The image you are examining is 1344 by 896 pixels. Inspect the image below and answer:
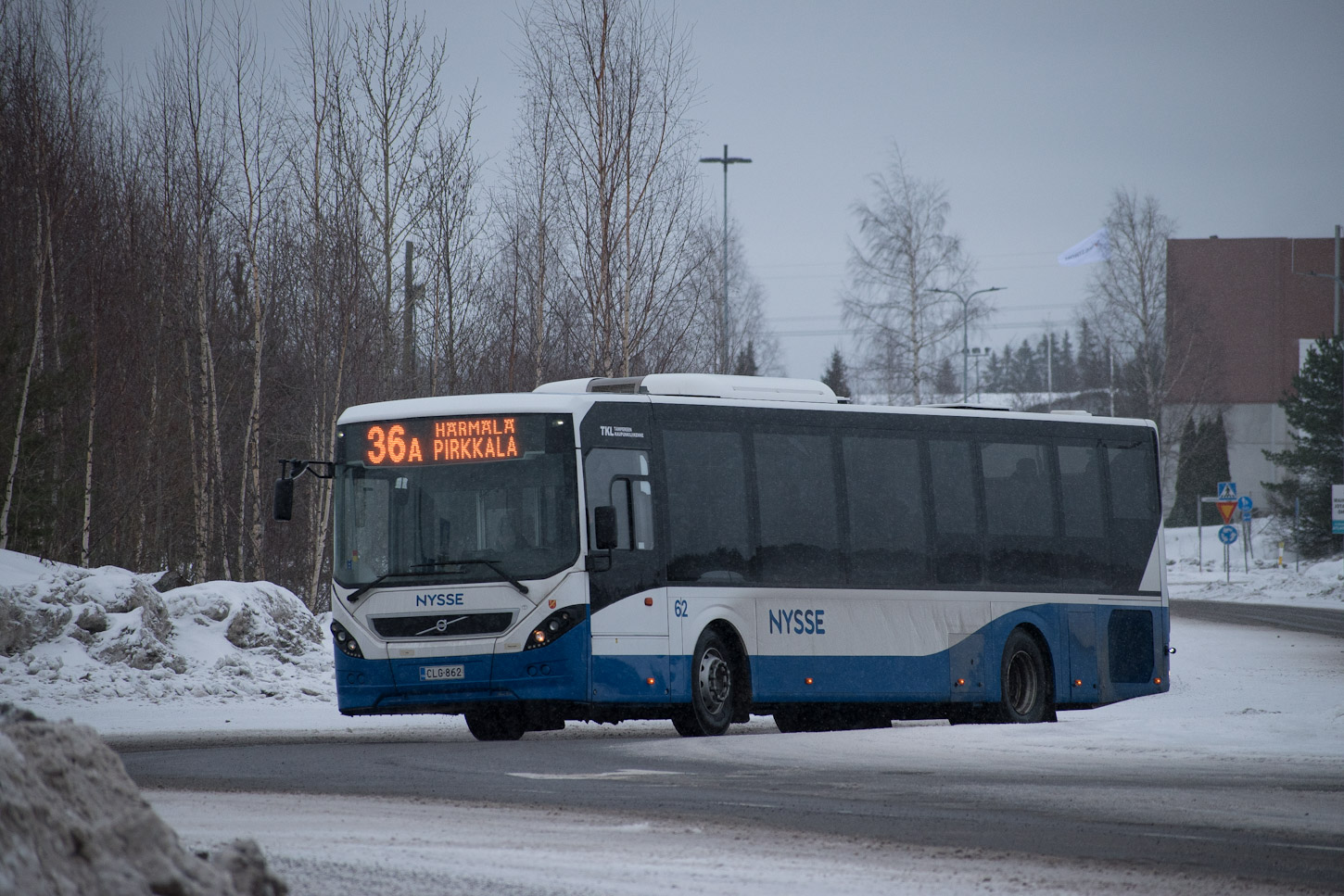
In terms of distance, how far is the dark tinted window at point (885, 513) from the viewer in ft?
57.7

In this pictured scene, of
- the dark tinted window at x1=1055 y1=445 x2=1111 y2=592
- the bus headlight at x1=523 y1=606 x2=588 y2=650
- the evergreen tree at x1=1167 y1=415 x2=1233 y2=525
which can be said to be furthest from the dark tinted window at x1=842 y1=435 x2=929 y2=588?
the evergreen tree at x1=1167 y1=415 x2=1233 y2=525

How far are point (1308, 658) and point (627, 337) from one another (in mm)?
11961

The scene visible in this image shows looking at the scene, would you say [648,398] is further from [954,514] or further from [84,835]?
[84,835]

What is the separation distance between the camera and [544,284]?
115 feet

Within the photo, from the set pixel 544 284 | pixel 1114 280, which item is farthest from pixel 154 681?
pixel 1114 280

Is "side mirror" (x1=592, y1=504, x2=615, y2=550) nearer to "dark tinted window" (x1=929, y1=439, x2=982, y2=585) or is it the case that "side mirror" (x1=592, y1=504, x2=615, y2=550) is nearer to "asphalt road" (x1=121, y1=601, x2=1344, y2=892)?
"asphalt road" (x1=121, y1=601, x2=1344, y2=892)

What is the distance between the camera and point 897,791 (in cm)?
1099

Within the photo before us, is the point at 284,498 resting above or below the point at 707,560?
above

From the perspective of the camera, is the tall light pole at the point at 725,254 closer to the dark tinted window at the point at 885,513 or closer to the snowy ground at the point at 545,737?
the snowy ground at the point at 545,737

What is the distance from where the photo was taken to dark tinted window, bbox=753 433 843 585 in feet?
55.2

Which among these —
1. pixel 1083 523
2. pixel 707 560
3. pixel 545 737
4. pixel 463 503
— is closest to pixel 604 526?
pixel 463 503

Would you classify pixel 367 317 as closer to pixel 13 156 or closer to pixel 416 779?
pixel 13 156

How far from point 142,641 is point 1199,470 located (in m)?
70.9

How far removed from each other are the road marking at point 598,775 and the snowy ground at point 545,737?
109cm
